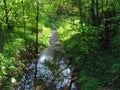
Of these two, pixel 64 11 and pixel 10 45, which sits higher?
pixel 64 11

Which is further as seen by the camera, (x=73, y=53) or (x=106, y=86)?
(x=73, y=53)

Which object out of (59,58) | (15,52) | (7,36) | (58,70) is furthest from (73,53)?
(7,36)

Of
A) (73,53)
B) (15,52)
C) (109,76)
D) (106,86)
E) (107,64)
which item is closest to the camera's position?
(106,86)

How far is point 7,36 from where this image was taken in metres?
29.5

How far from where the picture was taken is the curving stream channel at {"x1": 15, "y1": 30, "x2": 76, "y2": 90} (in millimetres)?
18578

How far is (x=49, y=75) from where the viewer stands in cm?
2139

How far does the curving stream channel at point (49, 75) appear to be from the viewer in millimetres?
18578

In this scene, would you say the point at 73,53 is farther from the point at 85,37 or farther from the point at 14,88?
the point at 14,88

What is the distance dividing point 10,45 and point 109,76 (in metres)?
11.6

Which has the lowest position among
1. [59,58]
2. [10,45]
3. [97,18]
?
[59,58]

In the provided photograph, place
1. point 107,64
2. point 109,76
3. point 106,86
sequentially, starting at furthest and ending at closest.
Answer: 1. point 107,64
2. point 109,76
3. point 106,86

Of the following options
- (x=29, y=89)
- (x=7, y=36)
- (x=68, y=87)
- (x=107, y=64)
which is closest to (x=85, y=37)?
(x=107, y=64)

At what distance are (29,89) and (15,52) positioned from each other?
7.56m

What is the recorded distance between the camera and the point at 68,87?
18281 millimetres
